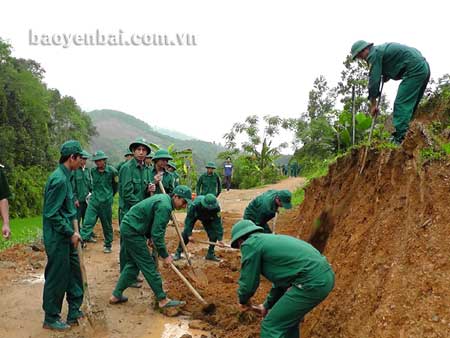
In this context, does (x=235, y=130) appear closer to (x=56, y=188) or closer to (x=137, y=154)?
(x=137, y=154)

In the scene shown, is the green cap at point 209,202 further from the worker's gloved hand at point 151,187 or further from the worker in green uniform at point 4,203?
the worker in green uniform at point 4,203

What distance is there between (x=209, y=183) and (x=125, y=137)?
97.1 meters

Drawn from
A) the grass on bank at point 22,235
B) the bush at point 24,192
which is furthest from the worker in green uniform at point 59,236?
the bush at point 24,192

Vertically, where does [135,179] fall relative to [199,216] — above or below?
above

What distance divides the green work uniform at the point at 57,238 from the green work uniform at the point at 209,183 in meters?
6.49

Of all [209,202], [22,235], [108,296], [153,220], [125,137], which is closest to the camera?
[153,220]

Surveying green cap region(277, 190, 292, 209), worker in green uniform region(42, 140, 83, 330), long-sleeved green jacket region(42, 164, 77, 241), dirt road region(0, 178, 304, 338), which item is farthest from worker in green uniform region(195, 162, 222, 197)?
long-sleeved green jacket region(42, 164, 77, 241)

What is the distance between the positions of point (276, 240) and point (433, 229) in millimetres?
1419

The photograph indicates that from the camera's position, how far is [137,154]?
643 cm

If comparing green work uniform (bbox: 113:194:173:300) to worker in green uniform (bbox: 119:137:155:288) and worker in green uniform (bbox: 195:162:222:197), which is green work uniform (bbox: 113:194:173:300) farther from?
worker in green uniform (bbox: 195:162:222:197)

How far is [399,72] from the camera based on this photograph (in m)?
5.51

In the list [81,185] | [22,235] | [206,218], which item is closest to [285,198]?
[206,218]

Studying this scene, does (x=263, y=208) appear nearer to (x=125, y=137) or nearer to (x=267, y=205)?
(x=267, y=205)

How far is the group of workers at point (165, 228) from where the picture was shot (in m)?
3.63
